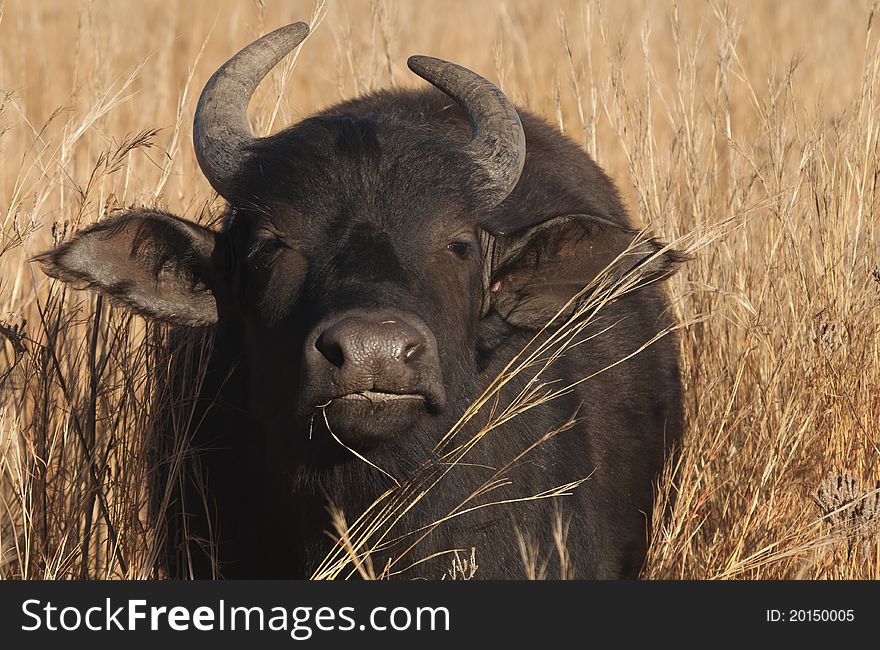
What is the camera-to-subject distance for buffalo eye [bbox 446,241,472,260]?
4.44 metres

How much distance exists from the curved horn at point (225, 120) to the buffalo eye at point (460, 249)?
0.88 metres

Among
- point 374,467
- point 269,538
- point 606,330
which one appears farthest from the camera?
point 606,330

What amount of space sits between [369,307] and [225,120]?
1229 mm

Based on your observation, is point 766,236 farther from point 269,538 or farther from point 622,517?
point 269,538

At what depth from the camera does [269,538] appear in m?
4.82

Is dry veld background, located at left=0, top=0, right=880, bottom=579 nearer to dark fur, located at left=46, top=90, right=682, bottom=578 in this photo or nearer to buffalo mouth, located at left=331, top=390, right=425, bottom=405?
dark fur, located at left=46, top=90, right=682, bottom=578

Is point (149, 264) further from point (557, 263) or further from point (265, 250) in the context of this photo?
point (557, 263)

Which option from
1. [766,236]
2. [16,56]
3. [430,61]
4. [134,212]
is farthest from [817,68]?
[134,212]

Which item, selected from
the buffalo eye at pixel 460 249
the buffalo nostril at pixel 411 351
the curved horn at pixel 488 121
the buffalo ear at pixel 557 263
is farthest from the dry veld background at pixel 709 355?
the buffalo nostril at pixel 411 351

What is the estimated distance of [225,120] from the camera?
4602 millimetres

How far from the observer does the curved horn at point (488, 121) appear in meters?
4.59

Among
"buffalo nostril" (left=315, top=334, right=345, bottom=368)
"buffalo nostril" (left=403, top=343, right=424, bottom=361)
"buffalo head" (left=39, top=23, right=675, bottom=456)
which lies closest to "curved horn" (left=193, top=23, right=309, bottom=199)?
"buffalo head" (left=39, top=23, right=675, bottom=456)

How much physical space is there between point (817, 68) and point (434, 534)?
9.46 meters

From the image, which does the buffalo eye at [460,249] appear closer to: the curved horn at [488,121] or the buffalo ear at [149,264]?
the curved horn at [488,121]
